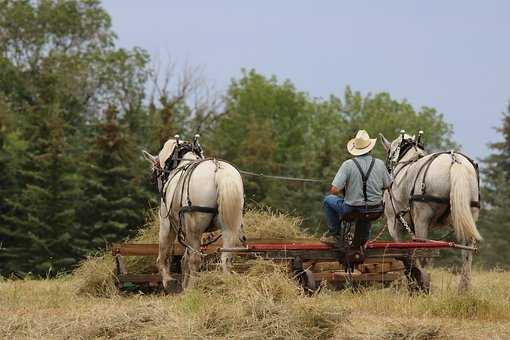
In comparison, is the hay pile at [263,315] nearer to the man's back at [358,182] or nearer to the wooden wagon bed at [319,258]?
the wooden wagon bed at [319,258]

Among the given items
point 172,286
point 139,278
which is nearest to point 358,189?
point 172,286

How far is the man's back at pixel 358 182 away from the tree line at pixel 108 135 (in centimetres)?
543

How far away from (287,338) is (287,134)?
178 ft

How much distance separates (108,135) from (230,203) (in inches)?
852

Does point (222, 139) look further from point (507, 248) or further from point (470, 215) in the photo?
point (470, 215)

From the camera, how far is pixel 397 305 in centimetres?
945

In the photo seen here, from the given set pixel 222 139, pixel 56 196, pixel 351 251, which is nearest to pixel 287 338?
pixel 351 251

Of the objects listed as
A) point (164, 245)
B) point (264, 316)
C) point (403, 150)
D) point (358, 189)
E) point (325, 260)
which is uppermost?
point (403, 150)

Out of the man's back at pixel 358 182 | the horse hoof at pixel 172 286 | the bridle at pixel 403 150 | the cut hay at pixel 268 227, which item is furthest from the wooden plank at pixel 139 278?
the bridle at pixel 403 150

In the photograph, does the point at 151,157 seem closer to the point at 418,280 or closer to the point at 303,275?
the point at 303,275

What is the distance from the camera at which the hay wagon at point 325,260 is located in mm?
10609

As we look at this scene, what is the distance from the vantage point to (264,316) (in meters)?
7.85

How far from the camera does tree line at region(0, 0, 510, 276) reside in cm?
3111

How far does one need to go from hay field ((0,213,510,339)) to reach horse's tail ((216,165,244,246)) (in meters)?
1.38
